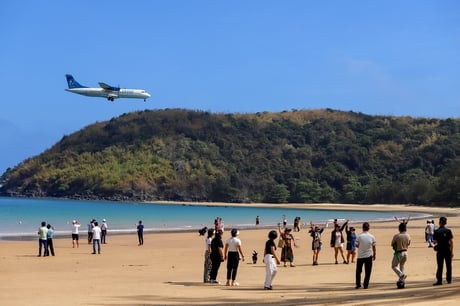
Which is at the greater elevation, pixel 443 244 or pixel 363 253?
pixel 443 244

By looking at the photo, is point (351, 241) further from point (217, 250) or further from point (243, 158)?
point (243, 158)

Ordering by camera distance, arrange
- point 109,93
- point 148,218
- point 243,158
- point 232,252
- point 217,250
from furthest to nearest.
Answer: point 243,158
point 109,93
point 148,218
point 217,250
point 232,252

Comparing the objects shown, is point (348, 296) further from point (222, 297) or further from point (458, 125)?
point (458, 125)

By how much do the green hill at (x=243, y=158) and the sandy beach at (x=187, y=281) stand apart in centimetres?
10534

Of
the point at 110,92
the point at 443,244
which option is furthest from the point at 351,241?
the point at 110,92

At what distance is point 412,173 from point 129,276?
4893 inches

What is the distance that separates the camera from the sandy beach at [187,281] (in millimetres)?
14289

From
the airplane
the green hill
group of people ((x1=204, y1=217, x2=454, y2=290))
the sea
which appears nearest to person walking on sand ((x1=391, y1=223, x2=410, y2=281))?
group of people ((x1=204, y1=217, x2=454, y2=290))

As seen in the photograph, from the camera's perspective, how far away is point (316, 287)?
648 inches

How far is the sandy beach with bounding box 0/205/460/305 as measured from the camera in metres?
14.3

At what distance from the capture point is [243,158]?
162 metres

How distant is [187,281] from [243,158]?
471 ft

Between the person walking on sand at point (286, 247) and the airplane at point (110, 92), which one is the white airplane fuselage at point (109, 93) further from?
the person walking on sand at point (286, 247)

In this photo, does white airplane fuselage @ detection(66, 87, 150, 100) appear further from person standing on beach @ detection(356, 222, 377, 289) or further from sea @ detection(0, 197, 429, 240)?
person standing on beach @ detection(356, 222, 377, 289)
